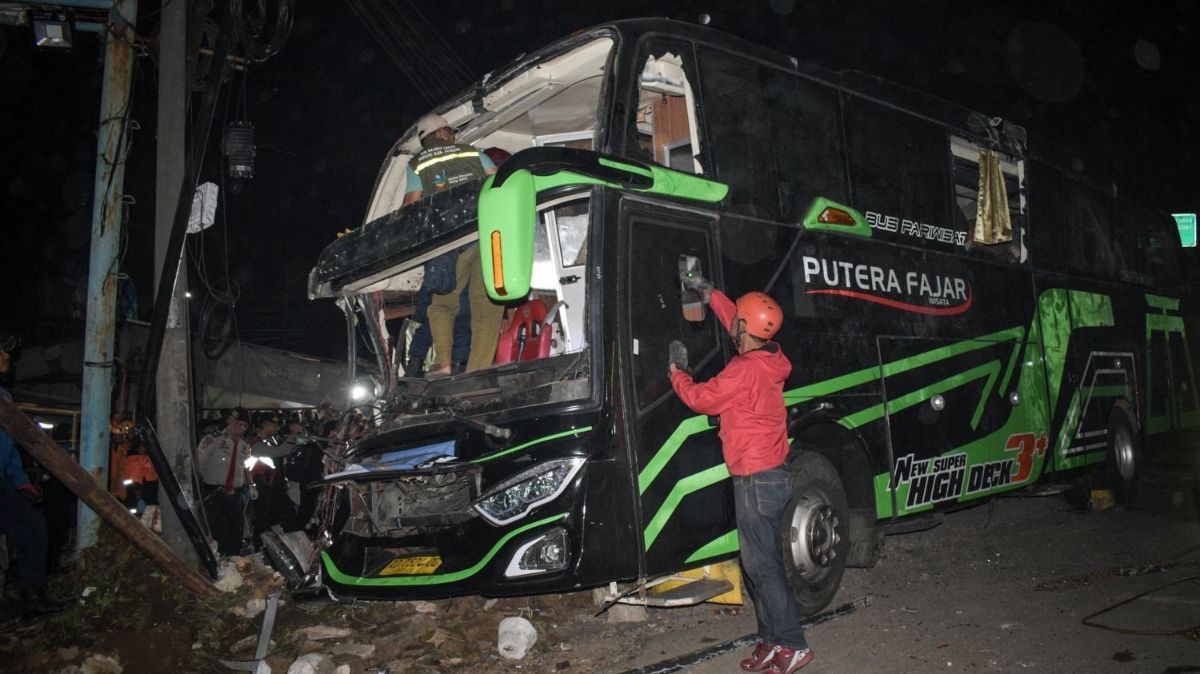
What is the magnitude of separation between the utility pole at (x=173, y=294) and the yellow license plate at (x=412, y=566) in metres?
3.30

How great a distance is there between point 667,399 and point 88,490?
4232 mm

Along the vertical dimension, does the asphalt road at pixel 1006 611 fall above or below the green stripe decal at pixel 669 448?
below

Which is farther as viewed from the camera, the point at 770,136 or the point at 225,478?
the point at 225,478

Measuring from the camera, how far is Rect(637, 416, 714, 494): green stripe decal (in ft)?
14.0

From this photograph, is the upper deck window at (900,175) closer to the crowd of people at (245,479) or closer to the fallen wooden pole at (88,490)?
the fallen wooden pole at (88,490)

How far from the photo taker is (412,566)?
4.61 metres

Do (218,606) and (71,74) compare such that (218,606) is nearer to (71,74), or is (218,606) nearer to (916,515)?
(916,515)

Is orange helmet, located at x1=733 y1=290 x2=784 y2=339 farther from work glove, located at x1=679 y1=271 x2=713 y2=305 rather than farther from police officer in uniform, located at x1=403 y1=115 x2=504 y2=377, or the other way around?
police officer in uniform, located at x1=403 y1=115 x2=504 y2=377

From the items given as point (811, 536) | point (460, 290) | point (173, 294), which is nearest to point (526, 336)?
point (460, 290)

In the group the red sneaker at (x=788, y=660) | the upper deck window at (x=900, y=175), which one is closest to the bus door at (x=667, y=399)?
the red sneaker at (x=788, y=660)

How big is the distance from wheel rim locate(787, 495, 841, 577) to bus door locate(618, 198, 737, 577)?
552mm

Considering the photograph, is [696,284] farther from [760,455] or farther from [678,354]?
[760,455]

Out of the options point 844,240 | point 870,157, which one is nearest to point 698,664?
point 844,240

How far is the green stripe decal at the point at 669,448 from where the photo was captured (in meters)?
4.27
